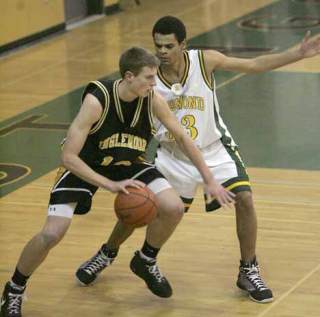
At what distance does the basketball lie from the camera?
6344 mm

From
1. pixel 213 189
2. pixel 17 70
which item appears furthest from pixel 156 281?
pixel 17 70

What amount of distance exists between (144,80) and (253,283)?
1.45m

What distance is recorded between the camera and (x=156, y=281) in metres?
6.88

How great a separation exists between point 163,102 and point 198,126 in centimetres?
48

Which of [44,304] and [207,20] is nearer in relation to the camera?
[44,304]

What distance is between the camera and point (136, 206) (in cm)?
633

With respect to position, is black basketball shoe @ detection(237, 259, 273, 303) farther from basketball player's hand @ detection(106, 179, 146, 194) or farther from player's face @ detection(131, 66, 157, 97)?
player's face @ detection(131, 66, 157, 97)

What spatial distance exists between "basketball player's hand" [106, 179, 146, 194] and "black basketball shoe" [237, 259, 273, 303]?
38.2 inches

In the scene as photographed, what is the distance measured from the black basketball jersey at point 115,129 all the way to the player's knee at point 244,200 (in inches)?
25.6

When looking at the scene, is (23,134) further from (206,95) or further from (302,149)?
(206,95)

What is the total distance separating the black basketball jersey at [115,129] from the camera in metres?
6.50

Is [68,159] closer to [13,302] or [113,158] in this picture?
[113,158]

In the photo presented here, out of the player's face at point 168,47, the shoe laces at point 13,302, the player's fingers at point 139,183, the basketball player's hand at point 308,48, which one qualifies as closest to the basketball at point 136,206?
the player's fingers at point 139,183

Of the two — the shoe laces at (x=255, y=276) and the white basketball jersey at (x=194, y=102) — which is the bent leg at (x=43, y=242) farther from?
the shoe laces at (x=255, y=276)
